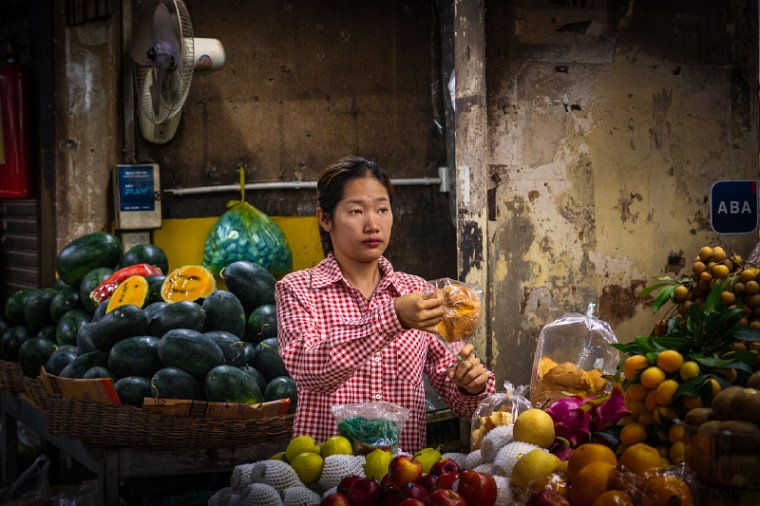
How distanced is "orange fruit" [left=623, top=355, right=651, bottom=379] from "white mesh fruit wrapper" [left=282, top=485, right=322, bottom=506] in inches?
32.5

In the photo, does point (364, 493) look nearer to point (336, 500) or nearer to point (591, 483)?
point (336, 500)

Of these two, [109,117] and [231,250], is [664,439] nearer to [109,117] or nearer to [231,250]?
[231,250]

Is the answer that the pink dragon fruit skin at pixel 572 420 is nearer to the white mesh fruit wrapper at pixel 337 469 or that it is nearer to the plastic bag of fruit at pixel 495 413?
the plastic bag of fruit at pixel 495 413

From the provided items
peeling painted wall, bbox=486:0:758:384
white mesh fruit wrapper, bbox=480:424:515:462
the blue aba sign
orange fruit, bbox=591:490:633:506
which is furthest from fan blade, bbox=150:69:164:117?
orange fruit, bbox=591:490:633:506

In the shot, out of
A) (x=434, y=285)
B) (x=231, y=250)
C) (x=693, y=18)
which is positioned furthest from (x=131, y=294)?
(x=693, y=18)

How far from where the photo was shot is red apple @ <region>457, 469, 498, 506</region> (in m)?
1.99

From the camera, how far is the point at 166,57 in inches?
207

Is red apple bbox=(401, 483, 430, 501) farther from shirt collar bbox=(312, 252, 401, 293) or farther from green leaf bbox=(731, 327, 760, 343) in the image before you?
shirt collar bbox=(312, 252, 401, 293)

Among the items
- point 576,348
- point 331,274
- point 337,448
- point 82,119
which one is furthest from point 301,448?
point 82,119

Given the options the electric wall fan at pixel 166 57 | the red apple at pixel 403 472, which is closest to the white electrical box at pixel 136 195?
the electric wall fan at pixel 166 57

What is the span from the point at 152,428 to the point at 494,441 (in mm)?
2032

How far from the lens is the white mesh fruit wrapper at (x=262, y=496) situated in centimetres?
221

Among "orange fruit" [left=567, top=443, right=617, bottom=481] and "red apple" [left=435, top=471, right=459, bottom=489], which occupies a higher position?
"orange fruit" [left=567, top=443, right=617, bottom=481]

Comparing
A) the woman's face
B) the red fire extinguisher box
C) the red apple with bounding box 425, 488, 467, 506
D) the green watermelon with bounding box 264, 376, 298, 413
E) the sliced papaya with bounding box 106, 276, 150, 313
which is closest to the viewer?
the red apple with bounding box 425, 488, 467, 506
